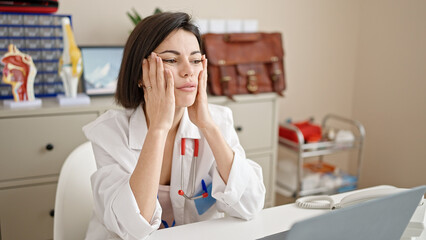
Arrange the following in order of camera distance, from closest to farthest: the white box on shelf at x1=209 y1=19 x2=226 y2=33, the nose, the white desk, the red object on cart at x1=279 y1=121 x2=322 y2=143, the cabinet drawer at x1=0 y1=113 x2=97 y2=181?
1. the white desk
2. the nose
3. the cabinet drawer at x1=0 y1=113 x2=97 y2=181
4. the white box on shelf at x1=209 y1=19 x2=226 y2=33
5. the red object on cart at x1=279 y1=121 x2=322 y2=143

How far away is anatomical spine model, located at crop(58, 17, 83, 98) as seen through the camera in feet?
6.46

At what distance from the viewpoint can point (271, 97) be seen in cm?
248

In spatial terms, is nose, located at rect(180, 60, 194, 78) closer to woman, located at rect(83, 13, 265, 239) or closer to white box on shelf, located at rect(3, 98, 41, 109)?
woman, located at rect(83, 13, 265, 239)

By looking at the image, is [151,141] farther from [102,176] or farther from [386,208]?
[386,208]

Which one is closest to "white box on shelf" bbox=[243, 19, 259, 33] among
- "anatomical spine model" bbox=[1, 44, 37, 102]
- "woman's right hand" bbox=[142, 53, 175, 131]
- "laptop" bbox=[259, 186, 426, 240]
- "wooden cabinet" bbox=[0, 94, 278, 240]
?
"wooden cabinet" bbox=[0, 94, 278, 240]

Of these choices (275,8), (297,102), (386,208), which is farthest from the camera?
(297,102)

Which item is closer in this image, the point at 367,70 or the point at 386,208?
the point at 386,208

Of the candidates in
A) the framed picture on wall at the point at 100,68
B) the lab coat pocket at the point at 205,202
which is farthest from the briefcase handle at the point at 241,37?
the lab coat pocket at the point at 205,202

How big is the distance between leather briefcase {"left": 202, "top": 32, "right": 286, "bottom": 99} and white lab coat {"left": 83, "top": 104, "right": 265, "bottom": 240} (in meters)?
0.88

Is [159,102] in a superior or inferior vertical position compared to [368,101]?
superior

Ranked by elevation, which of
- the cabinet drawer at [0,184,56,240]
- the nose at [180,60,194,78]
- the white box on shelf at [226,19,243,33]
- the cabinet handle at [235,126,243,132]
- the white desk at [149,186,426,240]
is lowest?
the cabinet drawer at [0,184,56,240]

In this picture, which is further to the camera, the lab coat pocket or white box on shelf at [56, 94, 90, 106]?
white box on shelf at [56, 94, 90, 106]

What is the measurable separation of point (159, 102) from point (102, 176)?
0.94ft

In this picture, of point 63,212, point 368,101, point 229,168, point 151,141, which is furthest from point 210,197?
point 368,101
